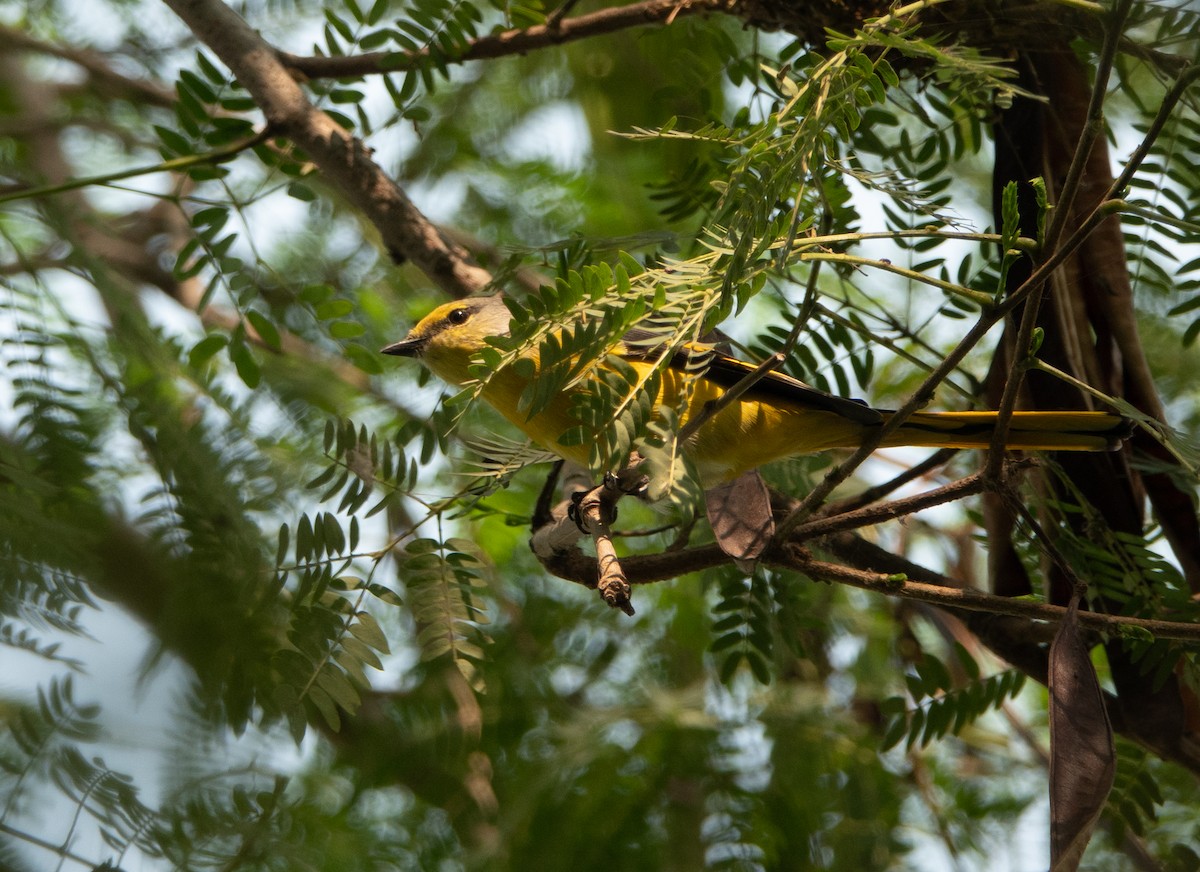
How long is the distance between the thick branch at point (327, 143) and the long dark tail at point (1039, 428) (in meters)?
1.22

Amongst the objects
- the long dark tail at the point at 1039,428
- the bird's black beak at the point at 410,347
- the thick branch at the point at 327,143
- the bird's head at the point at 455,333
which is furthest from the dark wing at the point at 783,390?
the bird's black beak at the point at 410,347

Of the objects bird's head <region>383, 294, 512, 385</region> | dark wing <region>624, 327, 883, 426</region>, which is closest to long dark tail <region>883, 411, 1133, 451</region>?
dark wing <region>624, 327, 883, 426</region>

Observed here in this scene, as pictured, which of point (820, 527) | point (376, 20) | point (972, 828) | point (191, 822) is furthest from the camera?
point (972, 828)

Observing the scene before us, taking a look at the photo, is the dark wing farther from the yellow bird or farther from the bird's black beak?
the bird's black beak

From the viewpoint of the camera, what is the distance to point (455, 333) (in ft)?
8.94

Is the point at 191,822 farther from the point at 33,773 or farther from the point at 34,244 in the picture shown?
the point at 34,244

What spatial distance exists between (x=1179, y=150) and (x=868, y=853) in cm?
196

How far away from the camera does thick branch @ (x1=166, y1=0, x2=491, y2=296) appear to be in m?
2.63

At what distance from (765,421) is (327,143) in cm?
135

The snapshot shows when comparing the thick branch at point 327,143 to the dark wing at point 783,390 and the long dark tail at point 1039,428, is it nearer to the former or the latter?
the dark wing at point 783,390

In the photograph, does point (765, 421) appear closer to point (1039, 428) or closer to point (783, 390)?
point (783, 390)

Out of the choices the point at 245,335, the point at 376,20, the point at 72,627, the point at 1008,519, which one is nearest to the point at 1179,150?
the point at 1008,519

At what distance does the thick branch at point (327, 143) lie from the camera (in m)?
2.63

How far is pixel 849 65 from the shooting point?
5.07 feet
